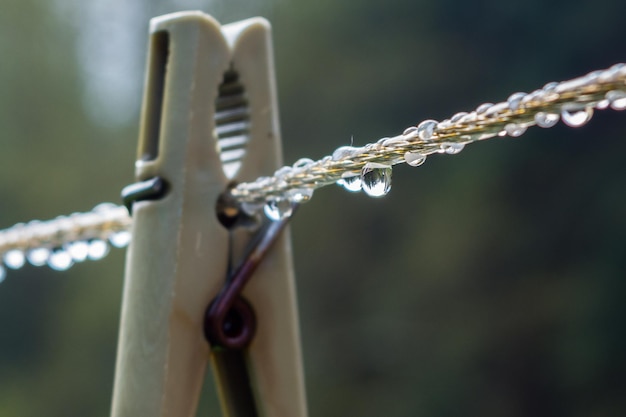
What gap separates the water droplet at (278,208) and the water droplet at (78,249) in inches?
4.4

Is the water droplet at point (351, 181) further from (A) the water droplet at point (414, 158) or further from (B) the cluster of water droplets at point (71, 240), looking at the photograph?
(B) the cluster of water droplets at point (71, 240)

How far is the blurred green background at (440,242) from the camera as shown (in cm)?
114

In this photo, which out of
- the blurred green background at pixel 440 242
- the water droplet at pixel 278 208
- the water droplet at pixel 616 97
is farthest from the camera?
the blurred green background at pixel 440 242

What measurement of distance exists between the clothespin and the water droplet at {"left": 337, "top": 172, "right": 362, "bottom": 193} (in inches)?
2.5

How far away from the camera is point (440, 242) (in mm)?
1202

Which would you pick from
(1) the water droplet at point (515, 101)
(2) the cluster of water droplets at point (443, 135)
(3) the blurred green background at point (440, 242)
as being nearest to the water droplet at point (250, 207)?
(2) the cluster of water droplets at point (443, 135)

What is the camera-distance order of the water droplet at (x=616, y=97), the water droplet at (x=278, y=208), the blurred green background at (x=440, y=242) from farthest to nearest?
1. the blurred green background at (x=440, y=242)
2. the water droplet at (x=278, y=208)
3. the water droplet at (x=616, y=97)

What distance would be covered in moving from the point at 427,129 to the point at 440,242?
3.49ft

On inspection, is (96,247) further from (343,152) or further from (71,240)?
(343,152)

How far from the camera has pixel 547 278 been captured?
3.76ft

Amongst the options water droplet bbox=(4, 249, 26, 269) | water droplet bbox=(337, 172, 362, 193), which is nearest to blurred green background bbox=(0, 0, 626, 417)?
water droplet bbox=(4, 249, 26, 269)

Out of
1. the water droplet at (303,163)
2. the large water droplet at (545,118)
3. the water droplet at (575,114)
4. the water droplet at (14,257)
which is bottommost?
the water droplet at (575,114)

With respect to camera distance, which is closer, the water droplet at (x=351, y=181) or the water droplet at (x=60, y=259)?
the water droplet at (x=351, y=181)

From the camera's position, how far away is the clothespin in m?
0.23
